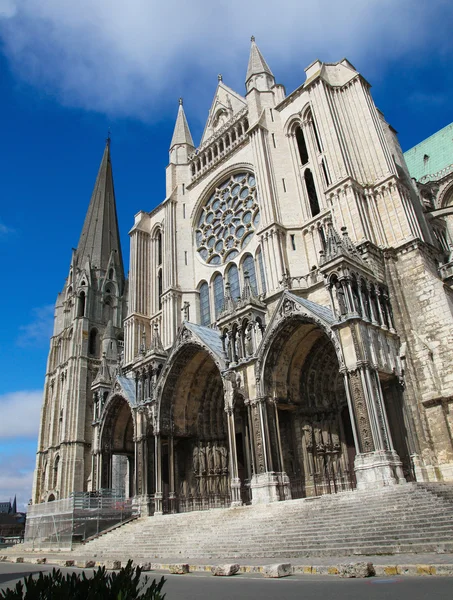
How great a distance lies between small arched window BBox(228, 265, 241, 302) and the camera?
22531 millimetres

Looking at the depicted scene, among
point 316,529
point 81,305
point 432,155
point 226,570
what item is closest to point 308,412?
point 316,529

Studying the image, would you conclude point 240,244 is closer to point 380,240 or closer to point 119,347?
point 380,240

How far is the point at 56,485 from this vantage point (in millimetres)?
31641

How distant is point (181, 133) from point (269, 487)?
24229 mm

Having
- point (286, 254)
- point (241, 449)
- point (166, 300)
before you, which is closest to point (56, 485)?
point (166, 300)

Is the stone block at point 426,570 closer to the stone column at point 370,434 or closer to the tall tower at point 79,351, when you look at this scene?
the stone column at point 370,434

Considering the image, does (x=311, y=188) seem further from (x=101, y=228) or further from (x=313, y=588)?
(x=101, y=228)

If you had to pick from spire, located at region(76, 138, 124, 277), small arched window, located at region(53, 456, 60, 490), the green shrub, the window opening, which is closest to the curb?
the green shrub

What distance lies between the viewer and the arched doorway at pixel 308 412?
15273mm

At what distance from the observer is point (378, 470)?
11805 millimetres

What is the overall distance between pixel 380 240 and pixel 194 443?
1096 cm

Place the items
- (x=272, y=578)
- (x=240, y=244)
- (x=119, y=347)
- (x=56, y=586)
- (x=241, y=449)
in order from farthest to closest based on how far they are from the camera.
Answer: (x=119, y=347)
(x=240, y=244)
(x=241, y=449)
(x=272, y=578)
(x=56, y=586)

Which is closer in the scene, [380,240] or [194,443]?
[380,240]

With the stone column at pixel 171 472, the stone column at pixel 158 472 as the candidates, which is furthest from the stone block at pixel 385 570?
the stone column at pixel 171 472
